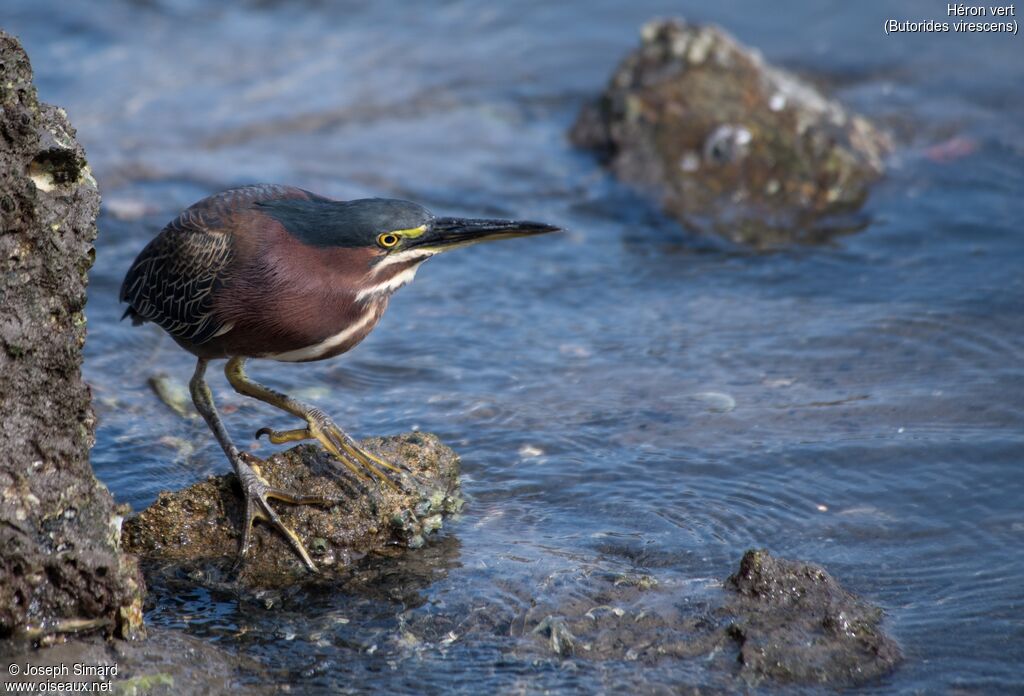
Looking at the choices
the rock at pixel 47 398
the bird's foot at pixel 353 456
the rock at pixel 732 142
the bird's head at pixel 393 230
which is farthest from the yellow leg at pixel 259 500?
the rock at pixel 732 142

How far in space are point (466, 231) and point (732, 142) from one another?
187 inches

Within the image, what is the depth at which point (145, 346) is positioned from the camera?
6.88 m

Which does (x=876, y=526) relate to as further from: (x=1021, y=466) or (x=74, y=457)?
(x=74, y=457)

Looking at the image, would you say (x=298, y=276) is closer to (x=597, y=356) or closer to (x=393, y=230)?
(x=393, y=230)

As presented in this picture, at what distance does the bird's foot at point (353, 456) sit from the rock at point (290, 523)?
0.14ft

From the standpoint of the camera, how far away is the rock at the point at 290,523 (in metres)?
4.54

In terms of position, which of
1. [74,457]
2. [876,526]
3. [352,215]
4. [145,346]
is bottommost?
[876,526]

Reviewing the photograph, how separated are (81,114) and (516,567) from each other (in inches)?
321

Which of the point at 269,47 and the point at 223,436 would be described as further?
the point at 269,47

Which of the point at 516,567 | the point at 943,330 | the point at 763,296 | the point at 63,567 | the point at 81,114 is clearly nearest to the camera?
the point at 63,567

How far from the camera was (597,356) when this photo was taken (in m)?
6.63

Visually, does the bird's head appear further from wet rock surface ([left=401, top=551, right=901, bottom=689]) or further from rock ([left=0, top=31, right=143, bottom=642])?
wet rock surface ([left=401, top=551, right=901, bottom=689])

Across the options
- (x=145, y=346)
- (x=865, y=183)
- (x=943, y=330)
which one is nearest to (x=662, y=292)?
(x=943, y=330)

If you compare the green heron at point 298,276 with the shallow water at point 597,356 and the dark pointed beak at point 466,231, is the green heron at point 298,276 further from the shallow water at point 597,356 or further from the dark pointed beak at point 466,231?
the shallow water at point 597,356
